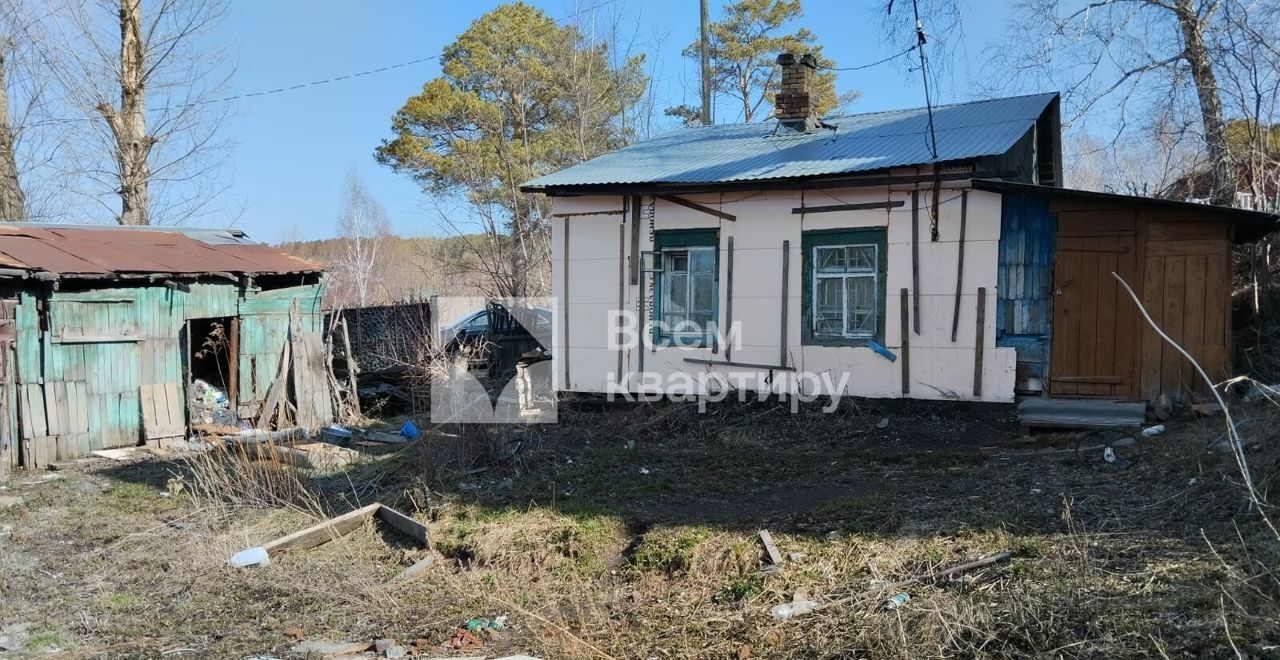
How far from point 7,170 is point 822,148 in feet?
43.9

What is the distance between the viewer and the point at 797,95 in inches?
490

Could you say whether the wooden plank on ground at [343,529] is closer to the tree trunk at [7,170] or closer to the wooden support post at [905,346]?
the wooden support post at [905,346]

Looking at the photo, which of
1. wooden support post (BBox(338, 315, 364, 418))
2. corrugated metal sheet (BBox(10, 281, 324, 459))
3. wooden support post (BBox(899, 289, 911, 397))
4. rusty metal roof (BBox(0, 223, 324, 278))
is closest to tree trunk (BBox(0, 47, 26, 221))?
rusty metal roof (BBox(0, 223, 324, 278))

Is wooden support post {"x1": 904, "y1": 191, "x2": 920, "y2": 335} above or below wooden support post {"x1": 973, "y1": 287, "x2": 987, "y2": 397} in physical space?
above

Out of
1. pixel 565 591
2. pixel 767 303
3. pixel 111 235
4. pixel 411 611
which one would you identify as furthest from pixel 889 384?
pixel 111 235

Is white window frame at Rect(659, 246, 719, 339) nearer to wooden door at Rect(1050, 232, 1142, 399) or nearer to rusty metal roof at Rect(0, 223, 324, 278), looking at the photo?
wooden door at Rect(1050, 232, 1142, 399)

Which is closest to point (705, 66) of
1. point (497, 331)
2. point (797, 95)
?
point (797, 95)

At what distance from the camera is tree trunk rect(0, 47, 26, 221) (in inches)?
553

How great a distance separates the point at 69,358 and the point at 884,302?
32.8 feet

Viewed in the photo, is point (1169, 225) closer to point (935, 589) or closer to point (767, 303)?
point (767, 303)

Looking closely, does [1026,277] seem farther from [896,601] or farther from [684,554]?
[896,601]

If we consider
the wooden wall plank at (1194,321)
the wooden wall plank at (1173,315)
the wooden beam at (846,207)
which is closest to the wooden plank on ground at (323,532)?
the wooden beam at (846,207)

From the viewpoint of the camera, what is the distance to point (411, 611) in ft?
17.7

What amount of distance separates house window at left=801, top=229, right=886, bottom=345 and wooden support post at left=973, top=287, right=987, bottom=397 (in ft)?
3.54
